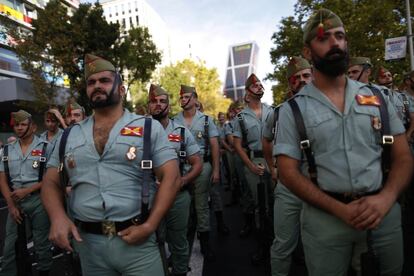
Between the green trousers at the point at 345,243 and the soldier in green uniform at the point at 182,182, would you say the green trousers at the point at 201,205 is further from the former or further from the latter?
the green trousers at the point at 345,243

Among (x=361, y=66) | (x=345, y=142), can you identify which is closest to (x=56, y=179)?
(x=345, y=142)

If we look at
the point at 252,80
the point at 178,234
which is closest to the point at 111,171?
the point at 178,234

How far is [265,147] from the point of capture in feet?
13.0

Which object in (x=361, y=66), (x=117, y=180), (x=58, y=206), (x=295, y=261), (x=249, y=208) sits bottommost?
(x=295, y=261)

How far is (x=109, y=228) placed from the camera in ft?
7.63

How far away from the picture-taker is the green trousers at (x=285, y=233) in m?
3.42

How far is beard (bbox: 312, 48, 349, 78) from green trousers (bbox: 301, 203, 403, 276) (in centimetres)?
81

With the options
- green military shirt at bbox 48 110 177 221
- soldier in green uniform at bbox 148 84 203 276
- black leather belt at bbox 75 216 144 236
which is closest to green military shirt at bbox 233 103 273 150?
soldier in green uniform at bbox 148 84 203 276

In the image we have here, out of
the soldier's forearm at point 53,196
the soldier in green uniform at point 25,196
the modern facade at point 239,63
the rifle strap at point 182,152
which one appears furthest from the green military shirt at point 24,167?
the modern facade at point 239,63

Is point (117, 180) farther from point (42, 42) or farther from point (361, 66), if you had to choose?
point (42, 42)

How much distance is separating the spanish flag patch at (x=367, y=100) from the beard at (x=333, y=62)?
182 millimetres

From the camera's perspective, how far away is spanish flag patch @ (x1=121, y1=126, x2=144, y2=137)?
2430 mm

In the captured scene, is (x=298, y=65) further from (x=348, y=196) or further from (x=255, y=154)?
(x=348, y=196)

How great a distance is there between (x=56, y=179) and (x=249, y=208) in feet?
13.2
